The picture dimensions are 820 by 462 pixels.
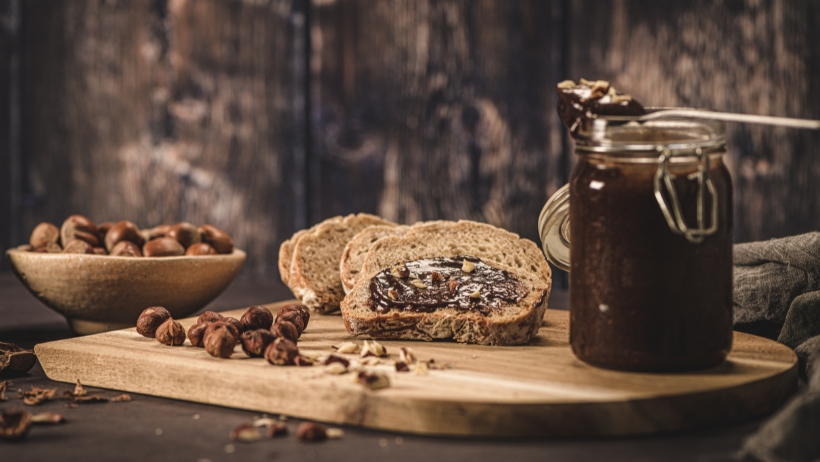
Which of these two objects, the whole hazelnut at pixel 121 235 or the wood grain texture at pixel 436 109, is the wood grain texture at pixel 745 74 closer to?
the wood grain texture at pixel 436 109

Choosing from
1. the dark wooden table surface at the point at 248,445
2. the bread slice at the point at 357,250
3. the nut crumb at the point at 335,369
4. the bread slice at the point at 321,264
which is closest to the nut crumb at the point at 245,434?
the dark wooden table surface at the point at 248,445

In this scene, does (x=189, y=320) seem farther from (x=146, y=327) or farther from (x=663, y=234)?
(x=663, y=234)

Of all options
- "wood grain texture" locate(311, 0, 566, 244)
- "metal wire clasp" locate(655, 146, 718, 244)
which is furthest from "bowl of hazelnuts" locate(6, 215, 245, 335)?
"metal wire clasp" locate(655, 146, 718, 244)

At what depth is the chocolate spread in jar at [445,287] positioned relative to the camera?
7.17 feet

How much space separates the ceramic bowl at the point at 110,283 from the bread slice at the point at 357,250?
400mm

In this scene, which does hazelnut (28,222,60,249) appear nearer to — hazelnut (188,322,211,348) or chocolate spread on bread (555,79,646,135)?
hazelnut (188,322,211,348)

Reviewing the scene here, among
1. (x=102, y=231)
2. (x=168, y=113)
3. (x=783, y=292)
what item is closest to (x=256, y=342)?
(x=102, y=231)

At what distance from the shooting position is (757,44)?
11.2 feet

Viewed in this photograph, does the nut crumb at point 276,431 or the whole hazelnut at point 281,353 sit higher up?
the whole hazelnut at point 281,353

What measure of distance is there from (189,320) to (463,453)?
1.27 metres

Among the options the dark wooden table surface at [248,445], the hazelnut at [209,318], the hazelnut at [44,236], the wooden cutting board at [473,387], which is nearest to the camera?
the dark wooden table surface at [248,445]

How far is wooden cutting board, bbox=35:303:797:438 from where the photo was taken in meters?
1.54

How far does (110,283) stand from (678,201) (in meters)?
1.66

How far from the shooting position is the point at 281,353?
6.08 feet
